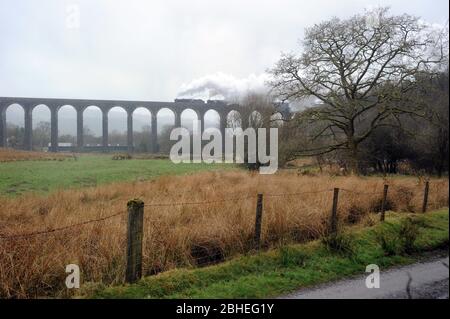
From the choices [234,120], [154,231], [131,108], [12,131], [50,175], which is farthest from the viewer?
[131,108]

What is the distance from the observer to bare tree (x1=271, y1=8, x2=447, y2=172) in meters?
21.1

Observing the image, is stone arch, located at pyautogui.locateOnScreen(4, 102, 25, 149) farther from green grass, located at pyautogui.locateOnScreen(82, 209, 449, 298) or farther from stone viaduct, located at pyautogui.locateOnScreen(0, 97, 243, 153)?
stone viaduct, located at pyautogui.locateOnScreen(0, 97, 243, 153)

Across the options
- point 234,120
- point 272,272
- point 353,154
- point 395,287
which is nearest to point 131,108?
point 234,120

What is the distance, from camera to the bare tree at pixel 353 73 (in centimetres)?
2112

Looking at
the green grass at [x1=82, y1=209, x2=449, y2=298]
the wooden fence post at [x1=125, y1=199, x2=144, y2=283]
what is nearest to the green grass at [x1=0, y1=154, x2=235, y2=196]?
the wooden fence post at [x1=125, y1=199, x2=144, y2=283]

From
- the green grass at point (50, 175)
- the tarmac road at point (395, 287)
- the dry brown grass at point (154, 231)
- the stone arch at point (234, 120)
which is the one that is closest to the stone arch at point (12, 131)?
the green grass at point (50, 175)

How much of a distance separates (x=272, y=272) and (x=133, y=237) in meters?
2.25

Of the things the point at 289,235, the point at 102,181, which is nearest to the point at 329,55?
the point at 102,181

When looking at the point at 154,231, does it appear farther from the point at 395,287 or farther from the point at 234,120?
the point at 234,120

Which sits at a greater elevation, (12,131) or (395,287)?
(12,131)

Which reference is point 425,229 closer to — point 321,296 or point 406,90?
point 321,296

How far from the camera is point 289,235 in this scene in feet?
25.9

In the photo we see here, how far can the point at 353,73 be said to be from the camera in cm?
2327

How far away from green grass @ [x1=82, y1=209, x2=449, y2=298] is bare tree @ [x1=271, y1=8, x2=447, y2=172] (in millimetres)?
15168
